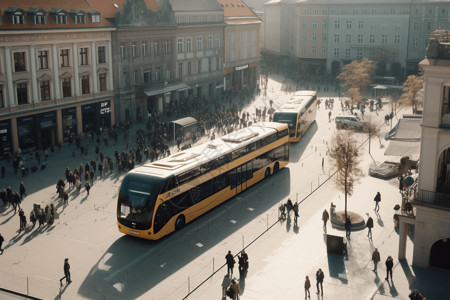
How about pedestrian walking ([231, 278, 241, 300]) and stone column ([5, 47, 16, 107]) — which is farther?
stone column ([5, 47, 16, 107])

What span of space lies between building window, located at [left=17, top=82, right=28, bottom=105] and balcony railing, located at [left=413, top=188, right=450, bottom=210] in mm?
40030

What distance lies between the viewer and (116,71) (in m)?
67.6

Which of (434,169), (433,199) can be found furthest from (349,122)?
(433,199)

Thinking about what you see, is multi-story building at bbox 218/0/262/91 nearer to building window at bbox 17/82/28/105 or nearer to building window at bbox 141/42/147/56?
building window at bbox 141/42/147/56

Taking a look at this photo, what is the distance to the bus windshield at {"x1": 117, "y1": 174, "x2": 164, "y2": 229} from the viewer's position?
32.4m

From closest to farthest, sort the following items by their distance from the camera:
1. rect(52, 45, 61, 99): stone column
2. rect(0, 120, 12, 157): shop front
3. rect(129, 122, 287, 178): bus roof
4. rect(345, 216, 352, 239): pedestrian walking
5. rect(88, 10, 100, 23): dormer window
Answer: rect(129, 122, 287, 178): bus roof, rect(345, 216, 352, 239): pedestrian walking, rect(0, 120, 12, 157): shop front, rect(52, 45, 61, 99): stone column, rect(88, 10, 100, 23): dormer window

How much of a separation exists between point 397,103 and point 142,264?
59425 mm

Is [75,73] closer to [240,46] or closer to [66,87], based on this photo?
[66,87]

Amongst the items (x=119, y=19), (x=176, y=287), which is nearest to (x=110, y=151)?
(x=119, y=19)

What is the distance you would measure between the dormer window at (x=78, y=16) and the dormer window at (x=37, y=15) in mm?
4296

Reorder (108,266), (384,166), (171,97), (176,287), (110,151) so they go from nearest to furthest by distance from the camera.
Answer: (176,287)
(108,266)
(384,166)
(110,151)
(171,97)

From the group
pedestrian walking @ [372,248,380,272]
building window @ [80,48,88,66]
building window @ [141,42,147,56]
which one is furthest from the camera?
building window @ [141,42,147,56]

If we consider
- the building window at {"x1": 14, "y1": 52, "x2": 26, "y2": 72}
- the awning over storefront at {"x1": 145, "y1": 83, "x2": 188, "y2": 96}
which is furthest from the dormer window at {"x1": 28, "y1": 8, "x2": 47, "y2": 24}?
the awning over storefront at {"x1": 145, "y1": 83, "x2": 188, "y2": 96}

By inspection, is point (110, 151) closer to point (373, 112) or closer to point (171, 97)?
point (171, 97)
